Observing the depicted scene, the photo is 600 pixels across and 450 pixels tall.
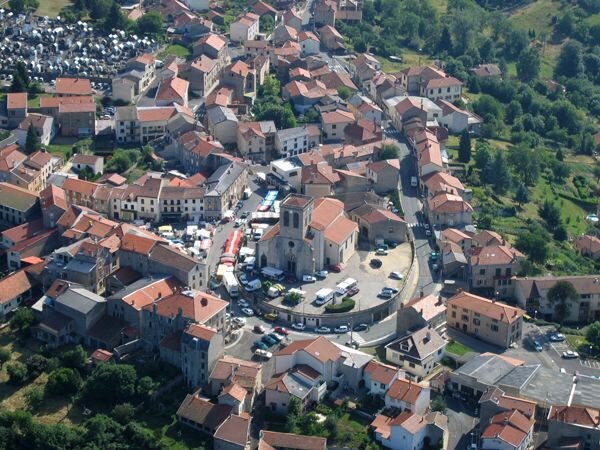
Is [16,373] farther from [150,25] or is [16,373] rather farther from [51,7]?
[51,7]

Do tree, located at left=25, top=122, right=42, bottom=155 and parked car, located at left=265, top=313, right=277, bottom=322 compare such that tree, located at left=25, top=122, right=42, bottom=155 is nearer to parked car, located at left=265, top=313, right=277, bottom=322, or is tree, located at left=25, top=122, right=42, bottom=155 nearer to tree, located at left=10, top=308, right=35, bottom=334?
tree, located at left=10, top=308, right=35, bottom=334

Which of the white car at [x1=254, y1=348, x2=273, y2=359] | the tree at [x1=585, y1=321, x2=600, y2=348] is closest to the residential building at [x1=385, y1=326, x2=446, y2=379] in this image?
the white car at [x1=254, y1=348, x2=273, y2=359]

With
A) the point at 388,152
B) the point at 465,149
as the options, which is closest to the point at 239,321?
the point at 388,152

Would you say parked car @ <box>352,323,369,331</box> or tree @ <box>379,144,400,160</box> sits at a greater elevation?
tree @ <box>379,144,400,160</box>

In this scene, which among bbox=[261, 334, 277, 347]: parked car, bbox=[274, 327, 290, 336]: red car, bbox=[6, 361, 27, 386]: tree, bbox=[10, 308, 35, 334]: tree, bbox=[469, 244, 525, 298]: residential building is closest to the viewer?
bbox=[6, 361, 27, 386]: tree

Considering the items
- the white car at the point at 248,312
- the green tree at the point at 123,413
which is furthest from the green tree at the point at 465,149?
the green tree at the point at 123,413
